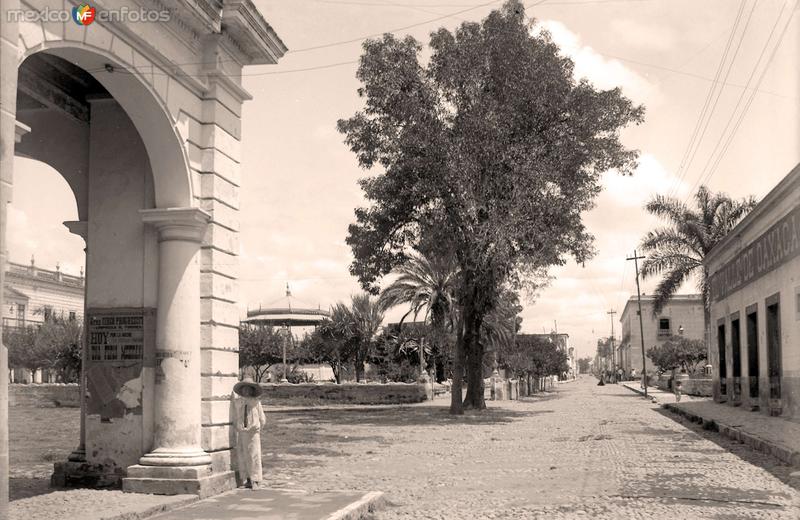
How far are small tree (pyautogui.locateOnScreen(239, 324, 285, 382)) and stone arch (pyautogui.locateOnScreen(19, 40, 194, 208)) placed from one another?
40.0 meters

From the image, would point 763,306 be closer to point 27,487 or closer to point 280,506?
point 280,506

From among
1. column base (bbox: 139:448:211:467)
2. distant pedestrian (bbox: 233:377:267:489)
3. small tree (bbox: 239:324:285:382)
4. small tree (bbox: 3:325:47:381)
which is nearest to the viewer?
column base (bbox: 139:448:211:467)

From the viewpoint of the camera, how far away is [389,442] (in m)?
17.0

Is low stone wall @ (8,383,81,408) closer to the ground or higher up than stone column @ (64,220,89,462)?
closer to the ground

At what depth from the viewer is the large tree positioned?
862 inches

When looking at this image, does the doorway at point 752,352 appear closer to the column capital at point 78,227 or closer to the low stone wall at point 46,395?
the column capital at point 78,227

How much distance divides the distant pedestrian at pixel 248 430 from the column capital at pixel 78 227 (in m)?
2.50

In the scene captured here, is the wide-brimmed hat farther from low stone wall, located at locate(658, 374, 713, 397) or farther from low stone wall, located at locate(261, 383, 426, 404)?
low stone wall, located at locate(658, 374, 713, 397)

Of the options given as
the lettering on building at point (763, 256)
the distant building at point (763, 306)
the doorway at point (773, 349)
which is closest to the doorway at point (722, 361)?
the distant building at point (763, 306)

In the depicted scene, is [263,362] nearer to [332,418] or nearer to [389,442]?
[332,418]

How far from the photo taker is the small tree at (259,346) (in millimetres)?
48844

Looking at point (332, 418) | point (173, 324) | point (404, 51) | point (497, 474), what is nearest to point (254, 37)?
point (173, 324)

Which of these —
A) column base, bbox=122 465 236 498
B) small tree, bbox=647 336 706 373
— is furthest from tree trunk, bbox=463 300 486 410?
small tree, bbox=647 336 706 373

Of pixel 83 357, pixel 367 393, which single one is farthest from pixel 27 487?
pixel 367 393
